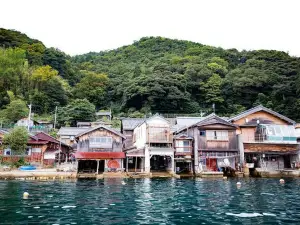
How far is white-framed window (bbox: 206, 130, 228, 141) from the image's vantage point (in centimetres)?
3911

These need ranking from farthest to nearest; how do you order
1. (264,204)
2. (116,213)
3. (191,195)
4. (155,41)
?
(155,41) → (191,195) → (264,204) → (116,213)

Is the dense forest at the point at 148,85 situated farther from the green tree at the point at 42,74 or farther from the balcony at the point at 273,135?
the balcony at the point at 273,135

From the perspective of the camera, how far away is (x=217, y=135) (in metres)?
39.3

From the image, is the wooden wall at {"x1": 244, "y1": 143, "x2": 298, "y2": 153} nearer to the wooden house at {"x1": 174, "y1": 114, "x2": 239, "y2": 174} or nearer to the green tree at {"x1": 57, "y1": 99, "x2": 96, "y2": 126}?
the wooden house at {"x1": 174, "y1": 114, "x2": 239, "y2": 174}

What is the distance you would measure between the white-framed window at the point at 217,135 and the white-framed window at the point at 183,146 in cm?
300

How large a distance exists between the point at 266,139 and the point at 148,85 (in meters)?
43.8

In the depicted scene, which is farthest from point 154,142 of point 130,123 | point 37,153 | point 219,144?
point 37,153

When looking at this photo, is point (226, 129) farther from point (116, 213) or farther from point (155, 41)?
point (155, 41)

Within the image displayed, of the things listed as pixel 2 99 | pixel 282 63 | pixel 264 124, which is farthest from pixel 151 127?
pixel 282 63

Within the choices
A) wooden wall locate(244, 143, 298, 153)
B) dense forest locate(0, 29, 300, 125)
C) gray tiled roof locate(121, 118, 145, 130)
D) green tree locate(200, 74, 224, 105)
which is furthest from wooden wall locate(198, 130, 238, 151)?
green tree locate(200, 74, 224, 105)

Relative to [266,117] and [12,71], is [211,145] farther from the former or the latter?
[12,71]

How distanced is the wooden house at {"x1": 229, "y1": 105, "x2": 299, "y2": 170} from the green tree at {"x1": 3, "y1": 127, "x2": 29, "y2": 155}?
30661 millimetres

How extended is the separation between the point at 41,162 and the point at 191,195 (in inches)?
1177

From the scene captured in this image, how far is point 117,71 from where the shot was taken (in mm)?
103750
